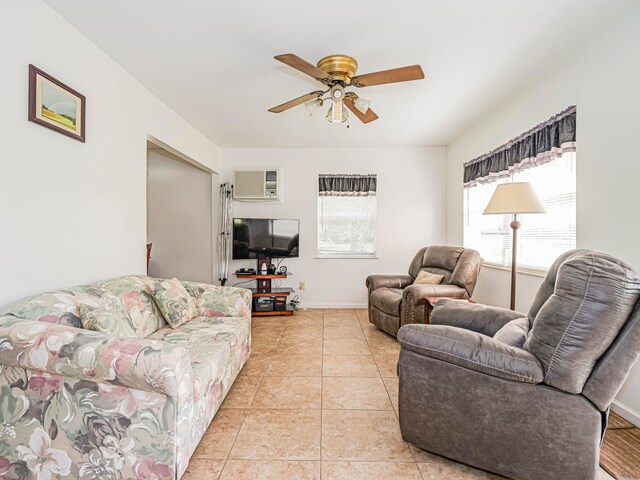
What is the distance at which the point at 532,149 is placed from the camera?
9.36 ft

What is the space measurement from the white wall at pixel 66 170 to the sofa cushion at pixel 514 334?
2.54 metres

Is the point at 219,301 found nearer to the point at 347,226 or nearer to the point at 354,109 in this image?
the point at 354,109

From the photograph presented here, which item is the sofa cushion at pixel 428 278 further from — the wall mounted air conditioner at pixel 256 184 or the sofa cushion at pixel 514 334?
the wall mounted air conditioner at pixel 256 184

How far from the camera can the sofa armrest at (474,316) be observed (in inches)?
79.1

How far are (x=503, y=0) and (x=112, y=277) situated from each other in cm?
315

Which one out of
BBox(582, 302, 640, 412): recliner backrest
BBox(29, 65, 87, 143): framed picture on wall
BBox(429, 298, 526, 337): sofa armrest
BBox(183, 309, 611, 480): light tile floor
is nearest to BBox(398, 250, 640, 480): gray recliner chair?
BBox(582, 302, 640, 412): recliner backrest

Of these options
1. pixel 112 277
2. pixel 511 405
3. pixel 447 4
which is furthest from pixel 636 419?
pixel 112 277

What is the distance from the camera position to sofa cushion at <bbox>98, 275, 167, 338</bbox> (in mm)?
2227

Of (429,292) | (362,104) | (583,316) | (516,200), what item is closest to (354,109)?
(362,104)

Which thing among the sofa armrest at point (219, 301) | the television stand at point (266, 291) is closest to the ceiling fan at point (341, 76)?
the sofa armrest at point (219, 301)

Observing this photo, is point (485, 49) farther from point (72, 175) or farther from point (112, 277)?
point (112, 277)

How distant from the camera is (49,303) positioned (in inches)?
66.4

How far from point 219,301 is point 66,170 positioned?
1446 millimetres

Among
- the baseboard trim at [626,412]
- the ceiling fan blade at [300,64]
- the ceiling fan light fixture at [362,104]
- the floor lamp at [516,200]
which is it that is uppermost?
the ceiling fan blade at [300,64]
